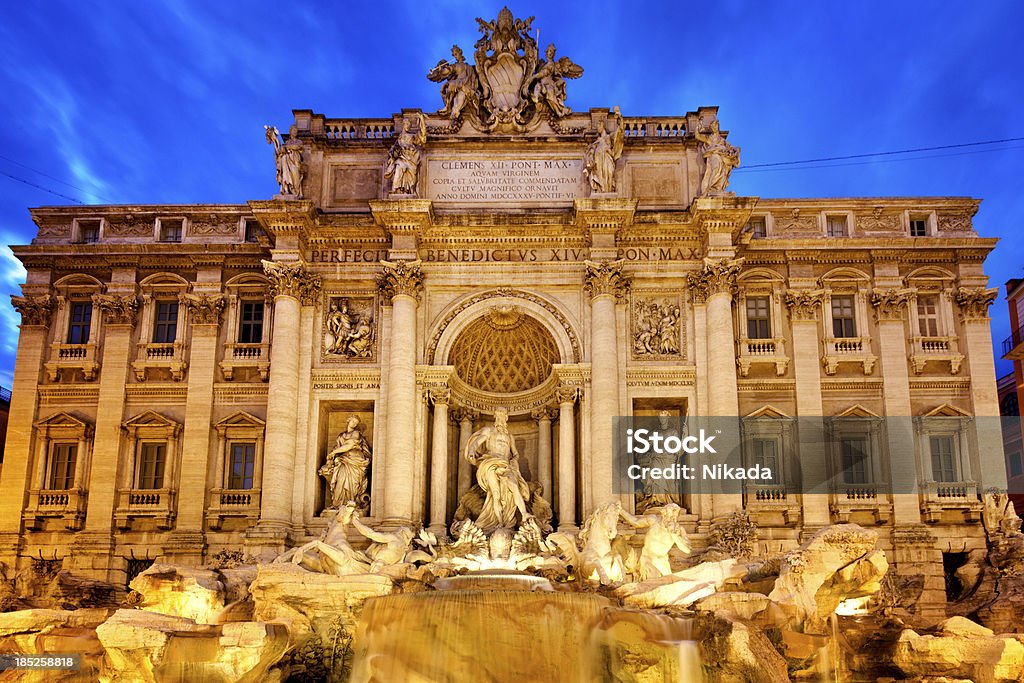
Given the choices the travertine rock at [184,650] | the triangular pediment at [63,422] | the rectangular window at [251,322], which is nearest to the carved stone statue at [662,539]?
the travertine rock at [184,650]

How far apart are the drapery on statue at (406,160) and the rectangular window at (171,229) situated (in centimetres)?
712

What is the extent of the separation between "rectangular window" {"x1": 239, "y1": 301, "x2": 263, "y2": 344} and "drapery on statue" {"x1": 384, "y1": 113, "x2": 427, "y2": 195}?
5840 millimetres

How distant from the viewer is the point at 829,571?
22.0 meters

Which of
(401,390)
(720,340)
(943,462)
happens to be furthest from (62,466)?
(943,462)

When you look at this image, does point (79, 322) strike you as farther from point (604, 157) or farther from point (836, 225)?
point (836, 225)

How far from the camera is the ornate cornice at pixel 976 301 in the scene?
31.2m

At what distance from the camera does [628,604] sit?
72.2ft

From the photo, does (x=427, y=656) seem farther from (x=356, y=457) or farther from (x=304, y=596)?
(x=356, y=457)

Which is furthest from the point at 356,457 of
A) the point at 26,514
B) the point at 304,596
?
the point at 26,514

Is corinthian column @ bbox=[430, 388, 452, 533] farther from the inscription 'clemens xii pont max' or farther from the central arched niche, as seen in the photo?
the inscription 'clemens xii pont max'

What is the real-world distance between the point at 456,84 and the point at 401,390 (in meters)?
9.78

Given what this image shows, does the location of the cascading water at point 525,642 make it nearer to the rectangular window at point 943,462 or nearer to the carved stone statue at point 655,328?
the carved stone statue at point 655,328

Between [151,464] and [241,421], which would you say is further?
[151,464]

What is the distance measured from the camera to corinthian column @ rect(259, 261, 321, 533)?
2855 cm
